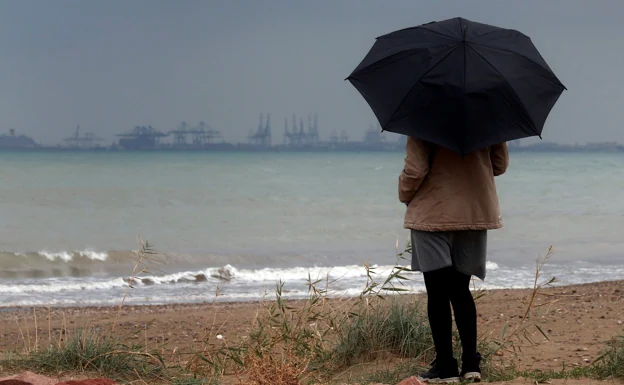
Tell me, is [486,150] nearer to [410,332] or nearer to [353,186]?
[410,332]

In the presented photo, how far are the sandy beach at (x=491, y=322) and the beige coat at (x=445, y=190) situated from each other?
1.09 meters

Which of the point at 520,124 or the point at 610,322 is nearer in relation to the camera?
the point at 520,124

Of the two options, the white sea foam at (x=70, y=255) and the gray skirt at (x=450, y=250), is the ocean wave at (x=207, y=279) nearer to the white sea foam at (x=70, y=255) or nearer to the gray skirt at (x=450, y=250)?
the white sea foam at (x=70, y=255)

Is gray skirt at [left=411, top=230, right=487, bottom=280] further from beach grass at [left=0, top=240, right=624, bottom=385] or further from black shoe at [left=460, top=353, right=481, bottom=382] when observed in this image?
black shoe at [left=460, top=353, right=481, bottom=382]

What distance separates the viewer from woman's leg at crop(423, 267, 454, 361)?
13.9ft

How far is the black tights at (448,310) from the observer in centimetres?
427

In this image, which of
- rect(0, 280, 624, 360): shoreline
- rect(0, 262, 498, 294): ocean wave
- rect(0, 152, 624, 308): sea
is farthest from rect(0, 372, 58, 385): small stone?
rect(0, 262, 498, 294): ocean wave

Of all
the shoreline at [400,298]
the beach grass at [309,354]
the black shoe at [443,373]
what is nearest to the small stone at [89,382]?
the beach grass at [309,354]

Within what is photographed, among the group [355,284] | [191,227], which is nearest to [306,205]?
[191,227]

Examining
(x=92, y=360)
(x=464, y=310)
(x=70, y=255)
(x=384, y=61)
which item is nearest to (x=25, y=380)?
(x=92, y=360)

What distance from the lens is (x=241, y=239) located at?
1728 cm

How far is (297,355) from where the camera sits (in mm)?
4141

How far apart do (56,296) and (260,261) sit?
4.39m

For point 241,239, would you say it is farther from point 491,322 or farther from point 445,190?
point 445,190
